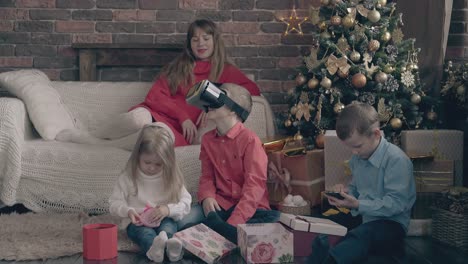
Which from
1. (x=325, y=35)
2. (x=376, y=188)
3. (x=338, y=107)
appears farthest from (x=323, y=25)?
(x=376, y=188)

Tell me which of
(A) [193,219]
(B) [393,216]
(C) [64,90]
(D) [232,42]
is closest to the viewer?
(B) [393,216]

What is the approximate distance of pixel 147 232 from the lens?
2717 millimetres

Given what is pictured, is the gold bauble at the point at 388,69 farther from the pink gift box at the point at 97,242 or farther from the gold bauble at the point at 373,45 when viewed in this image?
the pink gift box at the point at 97,242

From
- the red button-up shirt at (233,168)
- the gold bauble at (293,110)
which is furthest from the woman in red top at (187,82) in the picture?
the red button-up shirt at (233,168)

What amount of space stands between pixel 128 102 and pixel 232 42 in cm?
97

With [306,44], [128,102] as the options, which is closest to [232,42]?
[306,44]

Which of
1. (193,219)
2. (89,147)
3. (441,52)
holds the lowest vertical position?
(193,219)

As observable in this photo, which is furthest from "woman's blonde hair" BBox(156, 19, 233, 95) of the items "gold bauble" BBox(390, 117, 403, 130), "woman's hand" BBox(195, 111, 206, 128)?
"gold bauble" BBox(390, 117, 403, 130)

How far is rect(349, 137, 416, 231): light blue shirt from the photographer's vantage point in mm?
2672

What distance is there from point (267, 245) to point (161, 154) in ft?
2.01

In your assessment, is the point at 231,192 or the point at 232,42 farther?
the point at 232,42

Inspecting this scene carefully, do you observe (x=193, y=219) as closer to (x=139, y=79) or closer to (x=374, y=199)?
(x=374, y=199)

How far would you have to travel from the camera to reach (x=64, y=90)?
13.4 ft

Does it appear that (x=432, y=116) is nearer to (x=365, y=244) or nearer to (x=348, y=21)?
(x=348, y=21)
